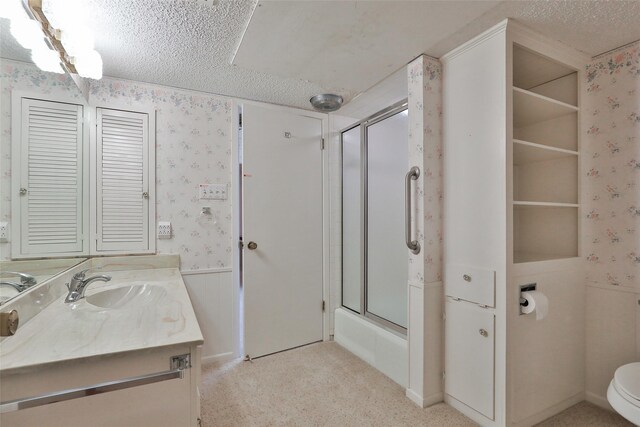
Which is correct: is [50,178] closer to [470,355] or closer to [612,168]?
[470,355]

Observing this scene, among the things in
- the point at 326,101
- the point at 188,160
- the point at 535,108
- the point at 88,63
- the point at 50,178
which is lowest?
the point at 50,178

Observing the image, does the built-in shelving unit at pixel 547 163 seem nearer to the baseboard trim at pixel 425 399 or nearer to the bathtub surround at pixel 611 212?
the bathtub surround at pixel 611 212

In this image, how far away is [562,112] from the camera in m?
1.81

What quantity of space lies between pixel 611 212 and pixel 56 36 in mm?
3040

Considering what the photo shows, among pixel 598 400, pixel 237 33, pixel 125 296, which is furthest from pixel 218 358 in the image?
pixel 598 400

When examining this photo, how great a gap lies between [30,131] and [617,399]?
2711 mm

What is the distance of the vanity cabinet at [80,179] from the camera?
114 cm

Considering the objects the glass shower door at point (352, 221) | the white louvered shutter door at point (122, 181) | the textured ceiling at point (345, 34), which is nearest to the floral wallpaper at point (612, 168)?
the textured ceiling at point (345, 34)

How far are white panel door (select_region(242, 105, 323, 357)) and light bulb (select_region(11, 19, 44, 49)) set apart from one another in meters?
1.33

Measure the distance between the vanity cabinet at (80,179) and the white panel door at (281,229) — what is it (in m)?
0.73

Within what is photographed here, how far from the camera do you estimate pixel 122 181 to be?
2.04 m

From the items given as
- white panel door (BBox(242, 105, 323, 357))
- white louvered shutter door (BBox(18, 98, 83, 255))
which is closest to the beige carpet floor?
white panel door (BBox(242, 105, 323, 357))

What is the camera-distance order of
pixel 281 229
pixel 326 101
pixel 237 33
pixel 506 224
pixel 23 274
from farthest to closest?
pixel 281 229 → pixel 326 101 → pixel 237 33 → pixel 506 224 → pixel 23 274

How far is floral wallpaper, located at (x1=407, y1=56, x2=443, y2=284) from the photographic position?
5.75ft
